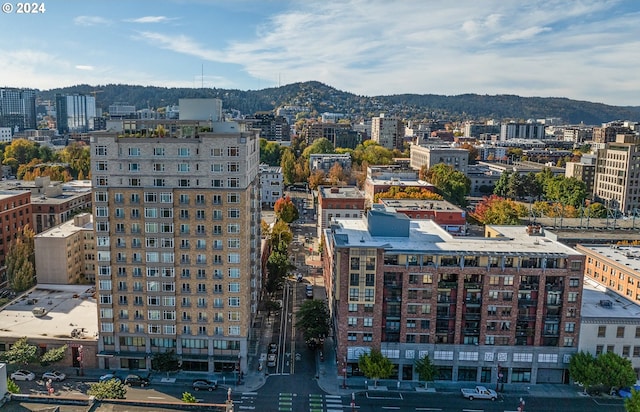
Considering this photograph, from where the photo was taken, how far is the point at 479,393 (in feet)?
244

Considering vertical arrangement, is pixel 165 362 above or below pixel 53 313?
below

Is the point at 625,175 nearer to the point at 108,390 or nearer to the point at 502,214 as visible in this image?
the point at 502,214

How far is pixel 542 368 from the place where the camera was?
258 feet

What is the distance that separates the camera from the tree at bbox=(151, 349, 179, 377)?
76.6 metres

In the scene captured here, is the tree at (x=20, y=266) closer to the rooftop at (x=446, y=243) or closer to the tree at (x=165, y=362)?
the tree at (x=165, y=362)

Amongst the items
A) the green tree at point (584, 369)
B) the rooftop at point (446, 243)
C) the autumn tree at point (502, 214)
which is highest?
the rooftop at point (446, 243)

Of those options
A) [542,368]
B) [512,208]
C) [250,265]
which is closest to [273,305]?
[250,265]

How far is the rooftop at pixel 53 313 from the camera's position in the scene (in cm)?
8252

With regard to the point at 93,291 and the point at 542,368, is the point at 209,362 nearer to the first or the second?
the point at 93,291

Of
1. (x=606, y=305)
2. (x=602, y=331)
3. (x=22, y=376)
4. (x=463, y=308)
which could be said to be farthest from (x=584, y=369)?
(x=22, y=376)

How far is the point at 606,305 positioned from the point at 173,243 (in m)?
65.8

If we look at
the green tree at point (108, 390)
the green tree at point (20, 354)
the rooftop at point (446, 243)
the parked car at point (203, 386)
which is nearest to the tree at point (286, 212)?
the rooftop at point (446, 243)

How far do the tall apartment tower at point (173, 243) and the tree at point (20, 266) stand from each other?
32.2 meters

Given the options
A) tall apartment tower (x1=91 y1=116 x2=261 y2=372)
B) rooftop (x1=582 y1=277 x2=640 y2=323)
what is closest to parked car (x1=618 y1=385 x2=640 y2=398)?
rooftop (x1=582 y1=277 x2=640 y2=323)
